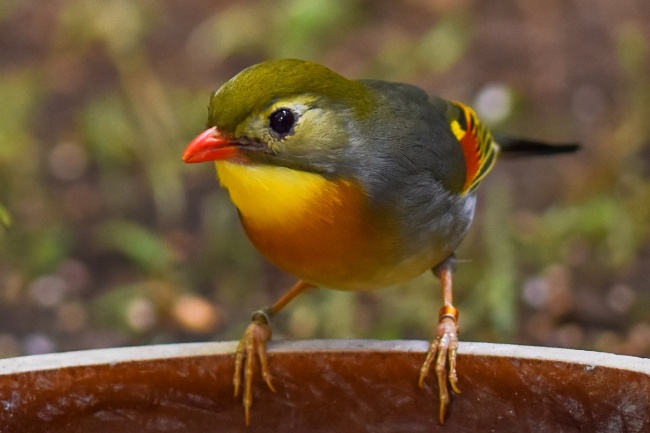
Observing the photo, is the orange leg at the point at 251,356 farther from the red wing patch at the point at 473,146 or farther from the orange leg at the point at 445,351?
the red wing patch at the point at 473,146

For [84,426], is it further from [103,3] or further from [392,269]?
[103,3]

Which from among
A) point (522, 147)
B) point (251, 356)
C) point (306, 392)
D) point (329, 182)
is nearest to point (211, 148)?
point (329, 182)

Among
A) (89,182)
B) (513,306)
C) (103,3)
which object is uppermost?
(103,3)

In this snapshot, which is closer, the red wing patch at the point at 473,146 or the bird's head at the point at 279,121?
the bird's head at the point at 279,121

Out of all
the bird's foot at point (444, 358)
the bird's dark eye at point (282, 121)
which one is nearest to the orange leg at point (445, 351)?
the bird's foot at point (444, 358)

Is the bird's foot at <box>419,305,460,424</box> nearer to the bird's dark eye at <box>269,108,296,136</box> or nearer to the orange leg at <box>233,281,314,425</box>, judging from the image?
the orange leg at <box>233,281,314,425</box>

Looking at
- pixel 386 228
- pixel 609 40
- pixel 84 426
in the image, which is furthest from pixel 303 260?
pixel 609 40
